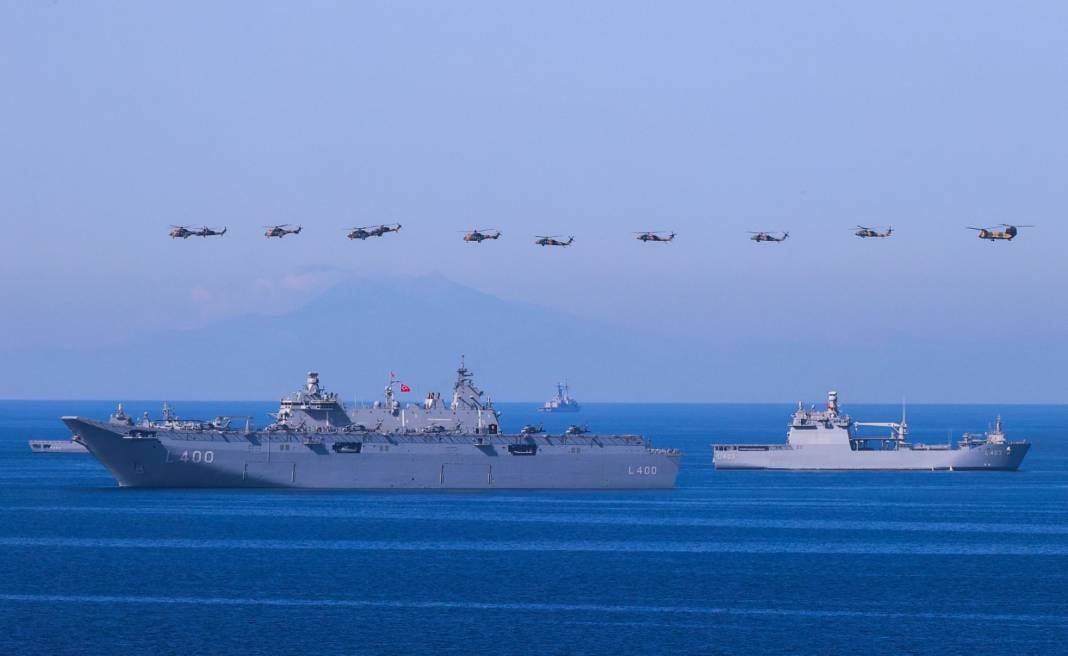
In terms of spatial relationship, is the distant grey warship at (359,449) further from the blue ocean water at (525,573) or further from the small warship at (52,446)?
the small warship at (52,446)

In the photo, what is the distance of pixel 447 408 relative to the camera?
98625 millimetres

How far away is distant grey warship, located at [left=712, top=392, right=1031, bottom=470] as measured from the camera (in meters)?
128

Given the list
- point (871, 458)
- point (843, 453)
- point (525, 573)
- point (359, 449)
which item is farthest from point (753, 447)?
point (525, 573)

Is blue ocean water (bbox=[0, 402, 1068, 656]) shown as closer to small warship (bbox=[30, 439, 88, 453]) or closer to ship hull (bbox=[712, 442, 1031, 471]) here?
ship hull (bbox=[712, 442, 1031, 471])

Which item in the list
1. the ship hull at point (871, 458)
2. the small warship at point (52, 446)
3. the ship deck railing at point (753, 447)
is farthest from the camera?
the small warship at point (52, 446)

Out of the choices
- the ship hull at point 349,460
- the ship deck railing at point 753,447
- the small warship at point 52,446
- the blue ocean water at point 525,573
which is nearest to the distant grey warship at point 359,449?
the ship hull at point 349,460

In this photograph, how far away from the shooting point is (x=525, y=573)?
65625 millimetres

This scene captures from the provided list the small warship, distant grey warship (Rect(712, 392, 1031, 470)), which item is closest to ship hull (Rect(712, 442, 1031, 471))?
distant grey warship (Rect(712, 392, 1031, 470))

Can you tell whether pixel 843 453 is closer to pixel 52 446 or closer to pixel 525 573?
pixel 525 573

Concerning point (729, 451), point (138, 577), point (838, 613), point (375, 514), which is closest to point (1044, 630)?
point (838, 613)

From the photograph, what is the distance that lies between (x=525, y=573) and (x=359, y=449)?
31.4 meters

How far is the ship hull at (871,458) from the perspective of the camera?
128 meters

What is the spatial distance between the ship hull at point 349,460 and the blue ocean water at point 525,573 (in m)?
1.21

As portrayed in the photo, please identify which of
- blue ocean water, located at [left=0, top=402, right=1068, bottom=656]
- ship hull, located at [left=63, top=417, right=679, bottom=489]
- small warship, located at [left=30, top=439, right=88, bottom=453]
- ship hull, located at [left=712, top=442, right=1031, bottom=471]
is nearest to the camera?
blue ocean water, located at [left=0, top=402, right=1068, bottom=656]
